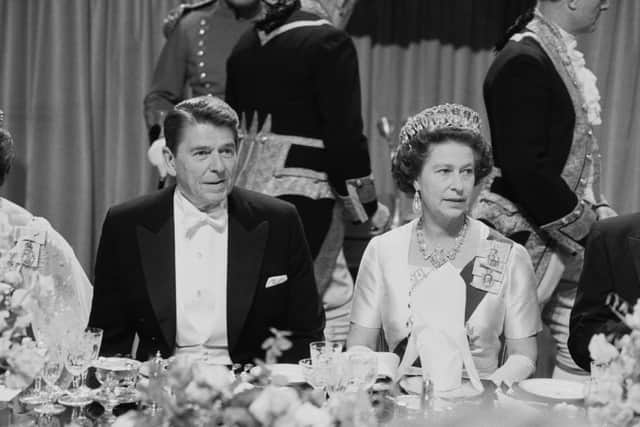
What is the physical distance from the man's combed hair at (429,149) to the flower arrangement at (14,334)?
1.30 metres

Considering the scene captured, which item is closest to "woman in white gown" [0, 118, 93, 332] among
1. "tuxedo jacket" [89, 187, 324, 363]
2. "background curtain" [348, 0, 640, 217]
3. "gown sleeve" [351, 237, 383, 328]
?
"tuxedo jacket" [89, 187, 324, 363]

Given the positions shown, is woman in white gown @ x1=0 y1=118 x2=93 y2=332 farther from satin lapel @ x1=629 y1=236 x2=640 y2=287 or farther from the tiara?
satin lapel @ x1=629 y1=236 x2=640 y2=287

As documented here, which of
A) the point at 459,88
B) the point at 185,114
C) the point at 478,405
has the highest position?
the point at 459,88

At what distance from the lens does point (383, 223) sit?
428cm

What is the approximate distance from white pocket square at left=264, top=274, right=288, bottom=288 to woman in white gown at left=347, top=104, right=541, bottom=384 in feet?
0.69

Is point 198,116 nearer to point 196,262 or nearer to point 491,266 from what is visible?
point 196,262

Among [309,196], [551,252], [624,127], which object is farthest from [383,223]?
[624,127]

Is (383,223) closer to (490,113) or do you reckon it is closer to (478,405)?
(490,113)

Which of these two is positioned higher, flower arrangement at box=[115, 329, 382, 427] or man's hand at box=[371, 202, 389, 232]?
man's hand at box=[371, 202, 389, 232]

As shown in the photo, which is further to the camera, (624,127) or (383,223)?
(624,127)

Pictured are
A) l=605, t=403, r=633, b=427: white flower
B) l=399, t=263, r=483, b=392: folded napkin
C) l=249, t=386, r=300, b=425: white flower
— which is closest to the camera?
l=249, t=386, r=300, b=425: white flower

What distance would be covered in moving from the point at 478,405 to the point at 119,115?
3.39 meters

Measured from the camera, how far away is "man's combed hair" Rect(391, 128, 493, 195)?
110 inches

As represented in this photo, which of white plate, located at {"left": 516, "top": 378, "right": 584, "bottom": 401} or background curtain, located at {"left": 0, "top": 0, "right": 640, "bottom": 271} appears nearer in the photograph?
white plate, located at {"left": 516, "top": 378, "right": 584, "bottom": 401}
